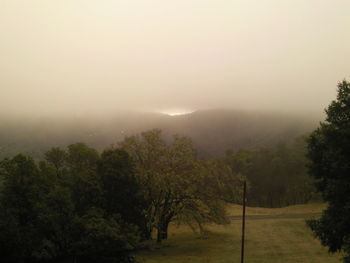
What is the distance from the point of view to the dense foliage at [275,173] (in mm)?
98750

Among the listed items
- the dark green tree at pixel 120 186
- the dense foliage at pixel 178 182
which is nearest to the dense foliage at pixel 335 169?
the dense foliage at pixel 178 182

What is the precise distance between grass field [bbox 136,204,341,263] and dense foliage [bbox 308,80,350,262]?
930 cm

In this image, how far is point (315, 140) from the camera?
29.7 m

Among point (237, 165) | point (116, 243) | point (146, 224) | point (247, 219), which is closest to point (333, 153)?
point (116, 243)

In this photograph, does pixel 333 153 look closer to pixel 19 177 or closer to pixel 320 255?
pixel 320 255

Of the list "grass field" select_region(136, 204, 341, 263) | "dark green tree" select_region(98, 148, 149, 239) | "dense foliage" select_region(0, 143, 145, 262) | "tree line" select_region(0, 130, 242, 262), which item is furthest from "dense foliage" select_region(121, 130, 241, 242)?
"dense foliage" select_region(0, 143, 145, 262)

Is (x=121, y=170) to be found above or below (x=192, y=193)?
above

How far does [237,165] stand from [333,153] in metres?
85.6

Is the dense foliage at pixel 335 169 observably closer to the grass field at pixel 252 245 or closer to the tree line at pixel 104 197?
the grass field at pixel 252 245

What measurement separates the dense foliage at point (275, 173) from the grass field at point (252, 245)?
30551 millimetres

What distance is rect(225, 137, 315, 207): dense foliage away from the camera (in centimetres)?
9875

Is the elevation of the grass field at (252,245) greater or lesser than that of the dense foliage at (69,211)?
lesser

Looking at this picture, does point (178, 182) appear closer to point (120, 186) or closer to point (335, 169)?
point (120, 186)

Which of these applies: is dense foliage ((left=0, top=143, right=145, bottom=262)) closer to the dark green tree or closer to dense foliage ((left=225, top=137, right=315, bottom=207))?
the dark green tree
